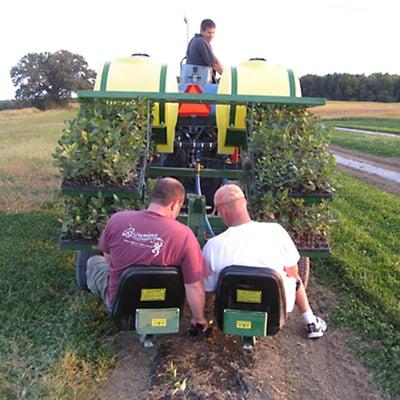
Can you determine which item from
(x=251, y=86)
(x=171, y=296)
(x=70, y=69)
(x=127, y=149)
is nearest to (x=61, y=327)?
(x=171, y=296)

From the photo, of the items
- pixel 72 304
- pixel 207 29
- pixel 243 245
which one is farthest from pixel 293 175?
pixel 207 29

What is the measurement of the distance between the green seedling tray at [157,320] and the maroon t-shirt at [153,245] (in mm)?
228

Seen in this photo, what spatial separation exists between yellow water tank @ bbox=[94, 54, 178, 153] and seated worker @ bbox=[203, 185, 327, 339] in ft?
6.00

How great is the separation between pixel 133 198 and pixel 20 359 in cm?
140

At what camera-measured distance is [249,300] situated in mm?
3504

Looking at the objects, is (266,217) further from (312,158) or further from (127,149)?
(127,149)

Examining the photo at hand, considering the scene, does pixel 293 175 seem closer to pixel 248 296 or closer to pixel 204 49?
pixel 248 296

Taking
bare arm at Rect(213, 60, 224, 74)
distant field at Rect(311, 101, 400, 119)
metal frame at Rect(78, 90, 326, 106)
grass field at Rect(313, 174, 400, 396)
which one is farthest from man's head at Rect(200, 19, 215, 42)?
distant field at Rect(311, 101, 400, 119)

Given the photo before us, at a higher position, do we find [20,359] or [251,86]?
[251,86]

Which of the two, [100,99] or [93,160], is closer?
[93,160]

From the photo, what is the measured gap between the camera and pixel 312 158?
175 inches

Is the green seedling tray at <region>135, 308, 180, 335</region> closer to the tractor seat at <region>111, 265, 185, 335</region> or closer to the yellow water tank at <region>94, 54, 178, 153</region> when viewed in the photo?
the tractor seat at <region>111, 265, 185, 335</region>

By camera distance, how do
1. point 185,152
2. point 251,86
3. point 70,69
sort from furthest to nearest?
point 70,69 → point 185,152 → point 251,86

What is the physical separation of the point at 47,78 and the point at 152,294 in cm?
5947
